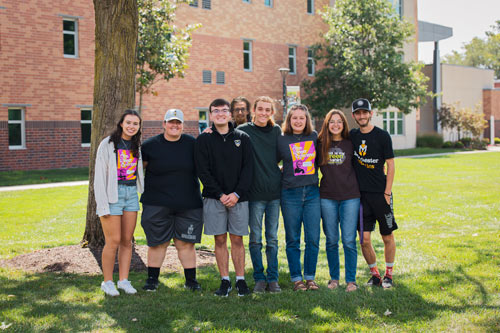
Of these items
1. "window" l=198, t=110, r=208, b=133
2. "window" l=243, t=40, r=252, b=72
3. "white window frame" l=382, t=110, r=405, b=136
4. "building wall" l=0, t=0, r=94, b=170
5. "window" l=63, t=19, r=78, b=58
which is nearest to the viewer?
"building wall" l=0, t=0, r=94, b=170

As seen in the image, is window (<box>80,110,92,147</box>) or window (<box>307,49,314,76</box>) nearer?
window (<box>80,110,92,147</box>)

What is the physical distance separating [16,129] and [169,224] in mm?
17954

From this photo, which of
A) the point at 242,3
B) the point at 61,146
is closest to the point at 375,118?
the point at 242,3

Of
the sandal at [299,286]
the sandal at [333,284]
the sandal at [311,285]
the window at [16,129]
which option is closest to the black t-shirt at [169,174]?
the sandal at [299,286]

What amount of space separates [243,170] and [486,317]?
2.60 m

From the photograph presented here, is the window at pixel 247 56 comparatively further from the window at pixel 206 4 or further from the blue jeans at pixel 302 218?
the blue jeans at pixel 302 218

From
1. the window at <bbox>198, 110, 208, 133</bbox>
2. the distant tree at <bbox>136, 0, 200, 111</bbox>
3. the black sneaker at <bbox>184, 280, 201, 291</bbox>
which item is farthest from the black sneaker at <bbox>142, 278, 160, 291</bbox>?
the window at <bbox>198, 110, 208, 133</bbox>

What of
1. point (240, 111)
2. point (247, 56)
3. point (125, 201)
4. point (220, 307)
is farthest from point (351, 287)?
point (247, 56)

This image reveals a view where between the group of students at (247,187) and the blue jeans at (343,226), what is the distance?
0.4 inches

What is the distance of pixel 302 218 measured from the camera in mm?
5496

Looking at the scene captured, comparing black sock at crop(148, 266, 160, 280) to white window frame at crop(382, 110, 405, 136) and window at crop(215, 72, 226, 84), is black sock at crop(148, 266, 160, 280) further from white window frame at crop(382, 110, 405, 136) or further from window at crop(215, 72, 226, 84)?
white window frame at crop(382, 110, 405, 136)

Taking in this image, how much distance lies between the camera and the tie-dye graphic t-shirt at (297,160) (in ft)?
17.6

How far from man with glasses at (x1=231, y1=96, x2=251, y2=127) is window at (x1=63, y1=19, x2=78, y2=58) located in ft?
60.8

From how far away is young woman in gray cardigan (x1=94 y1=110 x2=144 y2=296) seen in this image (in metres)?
5.16
